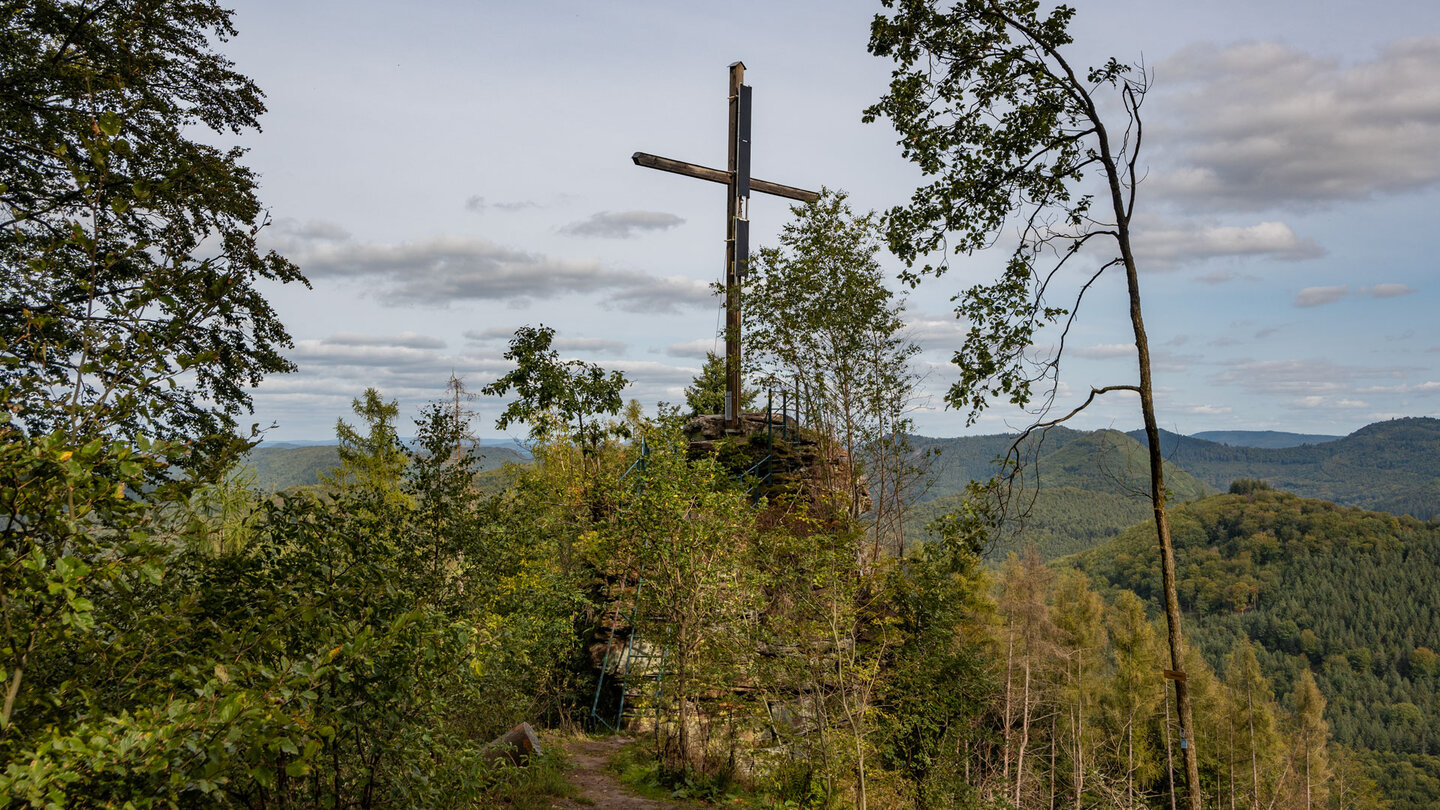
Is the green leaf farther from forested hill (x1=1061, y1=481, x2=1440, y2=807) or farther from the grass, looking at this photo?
forested hill (x1=1061, y1=481, x2=1440, y2=807)

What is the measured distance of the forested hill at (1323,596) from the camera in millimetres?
84250

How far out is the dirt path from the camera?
7277mm

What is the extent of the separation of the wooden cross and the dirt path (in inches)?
251

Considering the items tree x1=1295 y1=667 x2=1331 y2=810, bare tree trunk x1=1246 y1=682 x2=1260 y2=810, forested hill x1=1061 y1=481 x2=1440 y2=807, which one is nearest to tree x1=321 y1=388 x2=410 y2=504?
bare tree trunk x1=1246 y1=682 x2=1260 y2=810

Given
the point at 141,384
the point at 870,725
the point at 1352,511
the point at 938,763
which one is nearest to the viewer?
the point at 141,384

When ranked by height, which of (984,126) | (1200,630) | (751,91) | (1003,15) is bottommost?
(1200,630)

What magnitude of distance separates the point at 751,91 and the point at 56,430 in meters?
12.9

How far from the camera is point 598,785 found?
313 inches

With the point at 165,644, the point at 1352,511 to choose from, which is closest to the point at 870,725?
the point at 165,644

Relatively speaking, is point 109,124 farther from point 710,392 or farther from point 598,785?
point 710,392

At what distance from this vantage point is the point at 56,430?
216 centimetres

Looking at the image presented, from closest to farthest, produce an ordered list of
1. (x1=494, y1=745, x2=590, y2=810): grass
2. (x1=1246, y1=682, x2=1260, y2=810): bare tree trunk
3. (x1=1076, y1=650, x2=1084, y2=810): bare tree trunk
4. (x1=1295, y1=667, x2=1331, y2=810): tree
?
1. (x1=494, y1=745, x2=590, y2=810): grass
2. (x1=1076, y1=650, x2=1084, y2=810): bare tree trunk
3. (x1=1246, y1=682, x2=1260, y2=810): bare tree trunk
4. (x1=1295, y1=667, x2=1331, y2=810): tree

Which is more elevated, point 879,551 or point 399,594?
point 399,594

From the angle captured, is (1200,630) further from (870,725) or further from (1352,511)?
(870,725)
